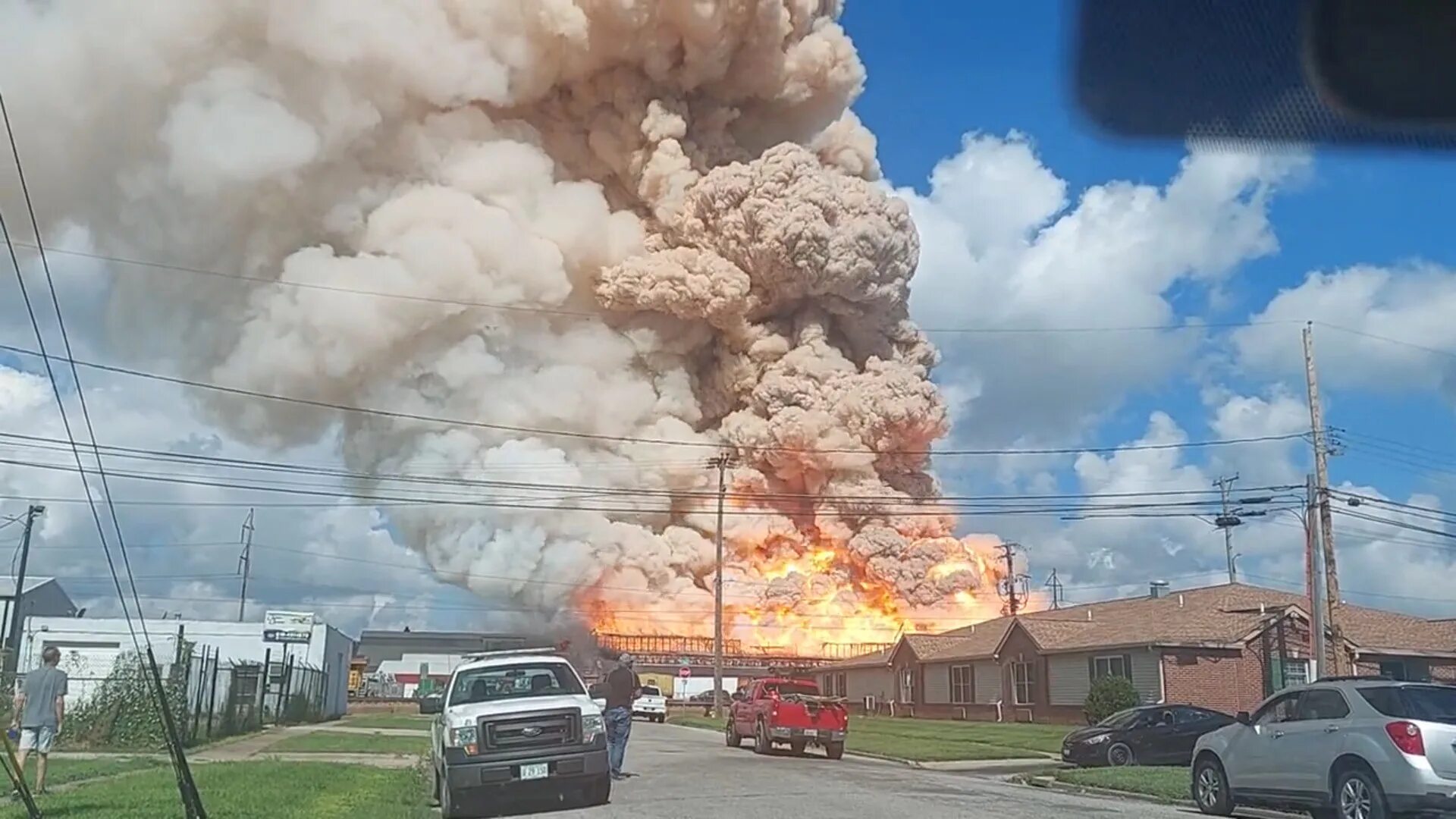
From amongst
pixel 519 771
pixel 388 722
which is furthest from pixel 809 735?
pixel 388 722

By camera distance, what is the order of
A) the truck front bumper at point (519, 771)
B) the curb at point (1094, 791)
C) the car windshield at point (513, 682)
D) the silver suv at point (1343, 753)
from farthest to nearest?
1. the curb at point (1094, 791)
2. the car windshield at point (513, 682)
3. the truck front bumper at point (519, 771)
4. the silver suv at point (1343, 753)

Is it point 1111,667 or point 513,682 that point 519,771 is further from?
point 1111,667

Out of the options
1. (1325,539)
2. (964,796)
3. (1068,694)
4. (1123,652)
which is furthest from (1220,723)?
(1068,694)

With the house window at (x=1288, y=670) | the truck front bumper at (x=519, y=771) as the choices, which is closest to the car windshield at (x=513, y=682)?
the truck front bumper at (x=519, y=771)

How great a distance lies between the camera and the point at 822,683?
57.2 metres

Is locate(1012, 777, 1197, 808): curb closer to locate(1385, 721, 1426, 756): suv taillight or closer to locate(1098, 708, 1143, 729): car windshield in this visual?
locate(1098, 708, 1143, 729): car windshield

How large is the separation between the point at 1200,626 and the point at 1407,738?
25265 millimetres

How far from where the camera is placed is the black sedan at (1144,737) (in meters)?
23.0

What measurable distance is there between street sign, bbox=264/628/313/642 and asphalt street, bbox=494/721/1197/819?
24.9 metres

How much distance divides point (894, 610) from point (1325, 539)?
29.8 m

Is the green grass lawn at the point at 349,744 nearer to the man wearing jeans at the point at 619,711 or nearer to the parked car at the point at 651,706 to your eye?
the man wearing jeans at the point at 619,711

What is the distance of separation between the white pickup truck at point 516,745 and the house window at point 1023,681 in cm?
2740

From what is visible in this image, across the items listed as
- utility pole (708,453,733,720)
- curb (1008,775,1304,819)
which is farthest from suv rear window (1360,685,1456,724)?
utility pole (708,453,733,720)

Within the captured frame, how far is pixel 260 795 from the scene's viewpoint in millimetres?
14531
